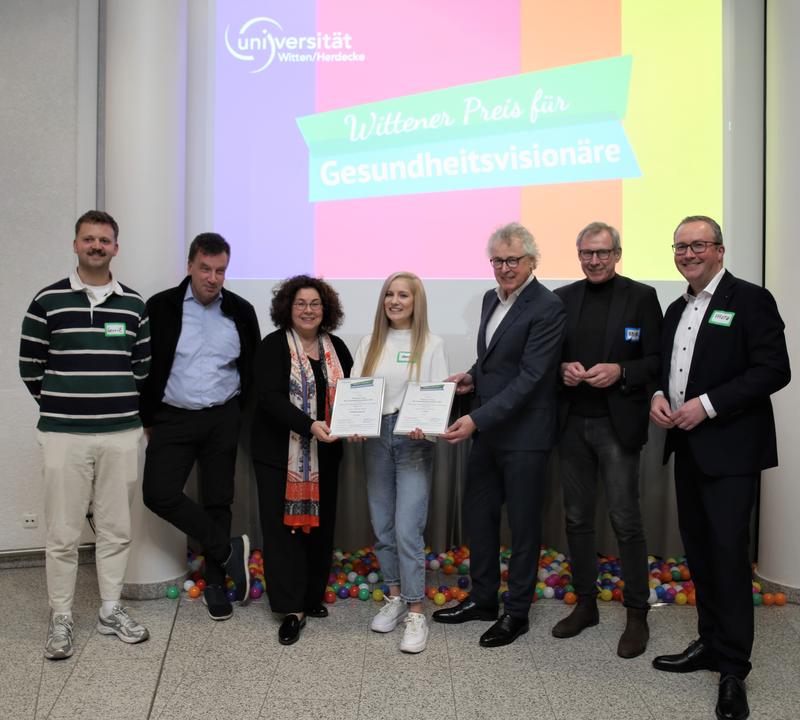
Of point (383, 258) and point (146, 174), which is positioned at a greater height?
point (146, 174)

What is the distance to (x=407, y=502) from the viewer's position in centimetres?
301

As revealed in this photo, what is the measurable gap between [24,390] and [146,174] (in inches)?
58.0

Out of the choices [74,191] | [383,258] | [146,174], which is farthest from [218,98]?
[383,258]

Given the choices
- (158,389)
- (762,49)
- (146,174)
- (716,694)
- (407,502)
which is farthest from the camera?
(762,49)

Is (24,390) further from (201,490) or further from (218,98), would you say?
(218,98)

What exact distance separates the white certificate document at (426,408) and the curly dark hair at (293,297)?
1.84ft

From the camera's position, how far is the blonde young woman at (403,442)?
119 inches

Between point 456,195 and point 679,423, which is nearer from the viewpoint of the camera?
point 679,423

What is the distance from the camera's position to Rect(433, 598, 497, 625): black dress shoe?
3180 millimetres

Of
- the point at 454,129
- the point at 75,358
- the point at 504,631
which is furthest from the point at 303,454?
the point at 454,129

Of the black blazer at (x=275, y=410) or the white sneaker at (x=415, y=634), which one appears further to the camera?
the black blazer at (x=275, y=410)

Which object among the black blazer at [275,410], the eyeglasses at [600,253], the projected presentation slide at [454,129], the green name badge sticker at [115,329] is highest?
the projected presentation slide at [454,129]

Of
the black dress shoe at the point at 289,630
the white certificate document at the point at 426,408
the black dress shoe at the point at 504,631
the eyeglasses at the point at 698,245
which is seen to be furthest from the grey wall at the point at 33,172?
the eyeglasses at the point at 698,245

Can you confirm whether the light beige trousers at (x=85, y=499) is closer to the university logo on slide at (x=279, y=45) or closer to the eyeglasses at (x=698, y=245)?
the university logo on slide at (x=279, y=45)
